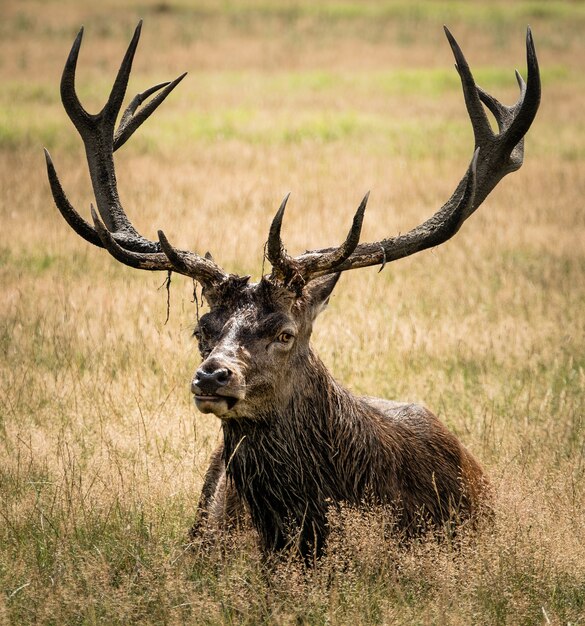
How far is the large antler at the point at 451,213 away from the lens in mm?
5219

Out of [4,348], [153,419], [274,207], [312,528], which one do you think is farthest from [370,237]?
[312,528]

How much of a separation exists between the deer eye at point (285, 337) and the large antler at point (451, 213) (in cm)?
24

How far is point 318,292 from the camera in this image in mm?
5492

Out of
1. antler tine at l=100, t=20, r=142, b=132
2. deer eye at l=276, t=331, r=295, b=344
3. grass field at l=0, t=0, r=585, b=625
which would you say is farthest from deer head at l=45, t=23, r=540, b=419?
grass field at l=0, t=0, r=585, b=625

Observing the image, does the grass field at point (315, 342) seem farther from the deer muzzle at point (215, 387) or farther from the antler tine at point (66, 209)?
the antler tine at point (66, 209)

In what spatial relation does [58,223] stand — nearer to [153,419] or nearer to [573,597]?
[153,419]

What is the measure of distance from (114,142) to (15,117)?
15.3m

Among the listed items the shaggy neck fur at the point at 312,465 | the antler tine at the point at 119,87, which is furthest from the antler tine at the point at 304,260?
the antler tine at the point at 119,87

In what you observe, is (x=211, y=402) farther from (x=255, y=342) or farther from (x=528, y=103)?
(x=528, y=103)

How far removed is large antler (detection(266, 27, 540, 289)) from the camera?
5.22 metres

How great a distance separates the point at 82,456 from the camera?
688 centimetres

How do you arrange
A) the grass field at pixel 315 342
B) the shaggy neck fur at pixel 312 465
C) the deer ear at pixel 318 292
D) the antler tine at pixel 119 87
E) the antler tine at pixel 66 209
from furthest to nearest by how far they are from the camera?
the antler tine at pixel 119 87, the antler tine at pixel 66 209, the deer ear at pixel 318 292, the shaggy neck fur at pixel 312 465, the grass field at pixel 315 342

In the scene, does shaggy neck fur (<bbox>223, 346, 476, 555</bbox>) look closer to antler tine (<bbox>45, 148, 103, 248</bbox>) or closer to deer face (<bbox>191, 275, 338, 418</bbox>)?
deer face (<bbox>191, 275, 338, 418</bbox>)

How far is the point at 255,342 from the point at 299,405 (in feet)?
1.38
